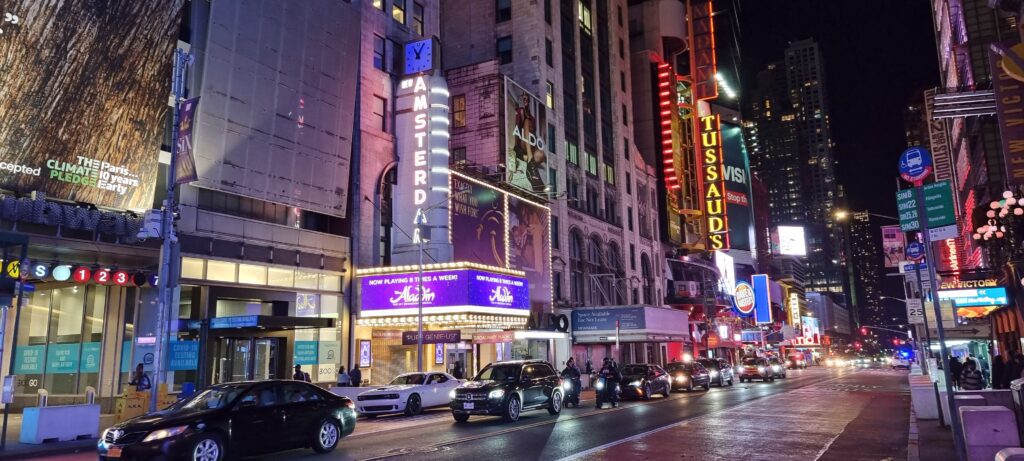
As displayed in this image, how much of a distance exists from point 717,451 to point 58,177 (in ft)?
67.0

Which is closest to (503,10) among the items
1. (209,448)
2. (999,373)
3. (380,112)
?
(380,112)

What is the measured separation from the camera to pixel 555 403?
876 inches

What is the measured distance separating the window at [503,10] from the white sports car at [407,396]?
2983cm

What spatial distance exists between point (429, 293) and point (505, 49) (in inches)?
886

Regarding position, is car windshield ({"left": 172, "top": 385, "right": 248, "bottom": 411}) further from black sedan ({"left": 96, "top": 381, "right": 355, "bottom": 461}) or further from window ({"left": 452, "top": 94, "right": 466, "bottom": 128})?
window ({"left": 452, "top": 94, "right": 466, "bottom": 128})

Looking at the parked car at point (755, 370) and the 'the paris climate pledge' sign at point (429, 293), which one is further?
the parked car at point (755, 370)

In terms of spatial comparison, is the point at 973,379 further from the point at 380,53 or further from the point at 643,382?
the point at 380,53

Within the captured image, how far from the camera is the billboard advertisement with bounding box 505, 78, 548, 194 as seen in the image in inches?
1613

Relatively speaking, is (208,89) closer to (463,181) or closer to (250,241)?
(250,241)

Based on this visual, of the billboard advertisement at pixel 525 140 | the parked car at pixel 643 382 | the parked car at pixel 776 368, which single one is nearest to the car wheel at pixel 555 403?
the parked car at pixel 643 382

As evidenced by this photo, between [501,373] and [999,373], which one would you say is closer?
[999,373]

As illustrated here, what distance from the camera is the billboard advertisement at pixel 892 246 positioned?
49.9m

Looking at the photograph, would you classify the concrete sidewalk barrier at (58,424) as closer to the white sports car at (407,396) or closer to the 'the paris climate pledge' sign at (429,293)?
the white sports car at (407,396)

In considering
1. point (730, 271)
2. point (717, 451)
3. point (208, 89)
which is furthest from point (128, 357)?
point (730, 271)
